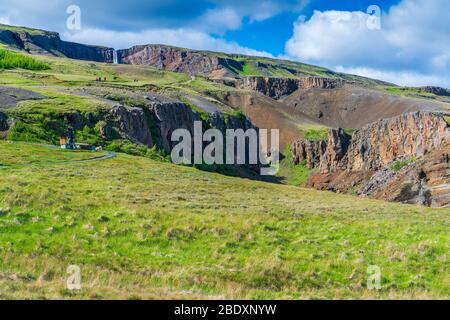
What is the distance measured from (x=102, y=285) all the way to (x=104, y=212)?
38.5 ft

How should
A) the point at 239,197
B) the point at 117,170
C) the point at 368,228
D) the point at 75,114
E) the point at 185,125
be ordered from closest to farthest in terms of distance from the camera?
the point at 368,228 → the point at 239,197 → the point at 117,170 → the point at 75,114 → the point at 185,125

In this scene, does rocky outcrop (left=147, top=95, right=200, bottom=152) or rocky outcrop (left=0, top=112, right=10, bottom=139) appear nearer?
rocky outcrop (left=0, top=112, right=10, bottom=139)

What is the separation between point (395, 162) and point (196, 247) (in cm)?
13879

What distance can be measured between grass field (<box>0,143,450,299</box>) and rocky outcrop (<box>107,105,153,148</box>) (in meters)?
63.2

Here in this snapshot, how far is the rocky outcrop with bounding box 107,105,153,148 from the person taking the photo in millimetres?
101062

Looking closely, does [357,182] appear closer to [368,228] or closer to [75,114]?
[75,114]

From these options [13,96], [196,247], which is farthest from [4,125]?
[196,247]

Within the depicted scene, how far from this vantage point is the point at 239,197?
4306cm

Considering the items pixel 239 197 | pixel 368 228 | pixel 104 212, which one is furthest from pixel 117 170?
pixel 368 228

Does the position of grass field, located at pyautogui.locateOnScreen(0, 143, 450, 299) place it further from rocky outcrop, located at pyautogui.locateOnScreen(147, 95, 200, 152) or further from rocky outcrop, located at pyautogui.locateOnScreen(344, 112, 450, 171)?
rocky outcrop, located at pyautogui.locateOnScreen(344, 112, 450, 171)

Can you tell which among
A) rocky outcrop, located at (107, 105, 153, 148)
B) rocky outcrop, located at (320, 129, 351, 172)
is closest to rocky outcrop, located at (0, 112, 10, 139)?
rocky outcrop, located at (107, 105, 153, 148)

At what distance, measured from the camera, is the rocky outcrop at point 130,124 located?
101 metres

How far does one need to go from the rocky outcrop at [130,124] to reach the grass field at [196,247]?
63.2 meters

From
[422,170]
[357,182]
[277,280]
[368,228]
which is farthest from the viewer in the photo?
[357,182]
